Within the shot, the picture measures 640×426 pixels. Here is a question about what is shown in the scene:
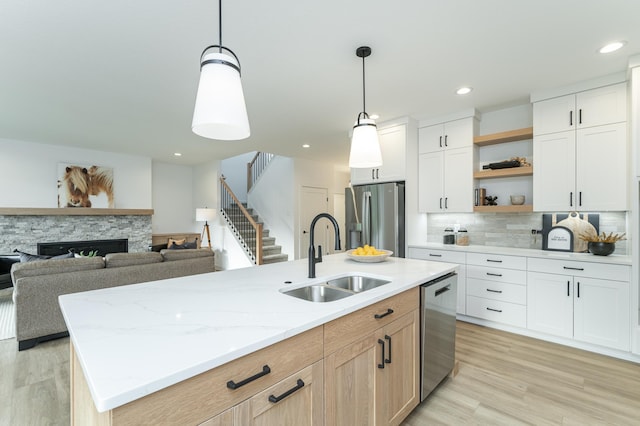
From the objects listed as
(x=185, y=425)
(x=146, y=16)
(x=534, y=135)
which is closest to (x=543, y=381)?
(x=534, y=135)

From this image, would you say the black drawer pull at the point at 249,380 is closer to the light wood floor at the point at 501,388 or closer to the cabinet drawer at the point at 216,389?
the cabinet drawer at the point at 216,389

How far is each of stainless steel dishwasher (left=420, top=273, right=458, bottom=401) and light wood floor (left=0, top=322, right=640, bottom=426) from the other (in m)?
0.19

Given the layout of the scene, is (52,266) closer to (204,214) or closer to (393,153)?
(204,214)

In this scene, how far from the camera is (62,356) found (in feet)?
9.18

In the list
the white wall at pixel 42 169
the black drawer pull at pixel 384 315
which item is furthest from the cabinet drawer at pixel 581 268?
the white wall at pixel 42 169

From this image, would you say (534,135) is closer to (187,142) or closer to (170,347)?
(170,347)

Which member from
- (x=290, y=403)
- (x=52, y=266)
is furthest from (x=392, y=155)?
(x=52, y=266)

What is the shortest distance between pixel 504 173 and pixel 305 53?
2.67 metres

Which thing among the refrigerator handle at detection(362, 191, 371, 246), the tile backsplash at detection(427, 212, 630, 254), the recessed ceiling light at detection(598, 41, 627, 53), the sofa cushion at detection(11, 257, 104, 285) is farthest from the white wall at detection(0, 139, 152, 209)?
the recessed ceiling light at detection(598, 41, 627, 53)

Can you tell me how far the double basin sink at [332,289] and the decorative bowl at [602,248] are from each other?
2.48 meters

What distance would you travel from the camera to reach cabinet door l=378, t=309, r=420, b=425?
1575mm

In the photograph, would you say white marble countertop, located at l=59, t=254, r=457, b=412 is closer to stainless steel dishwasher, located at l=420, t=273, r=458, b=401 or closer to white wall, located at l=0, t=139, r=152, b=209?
stainless steel dishwasher, located at l=420, t=273, r=458, b=401

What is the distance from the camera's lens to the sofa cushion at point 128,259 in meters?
3.39

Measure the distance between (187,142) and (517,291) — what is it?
5.41 metres
